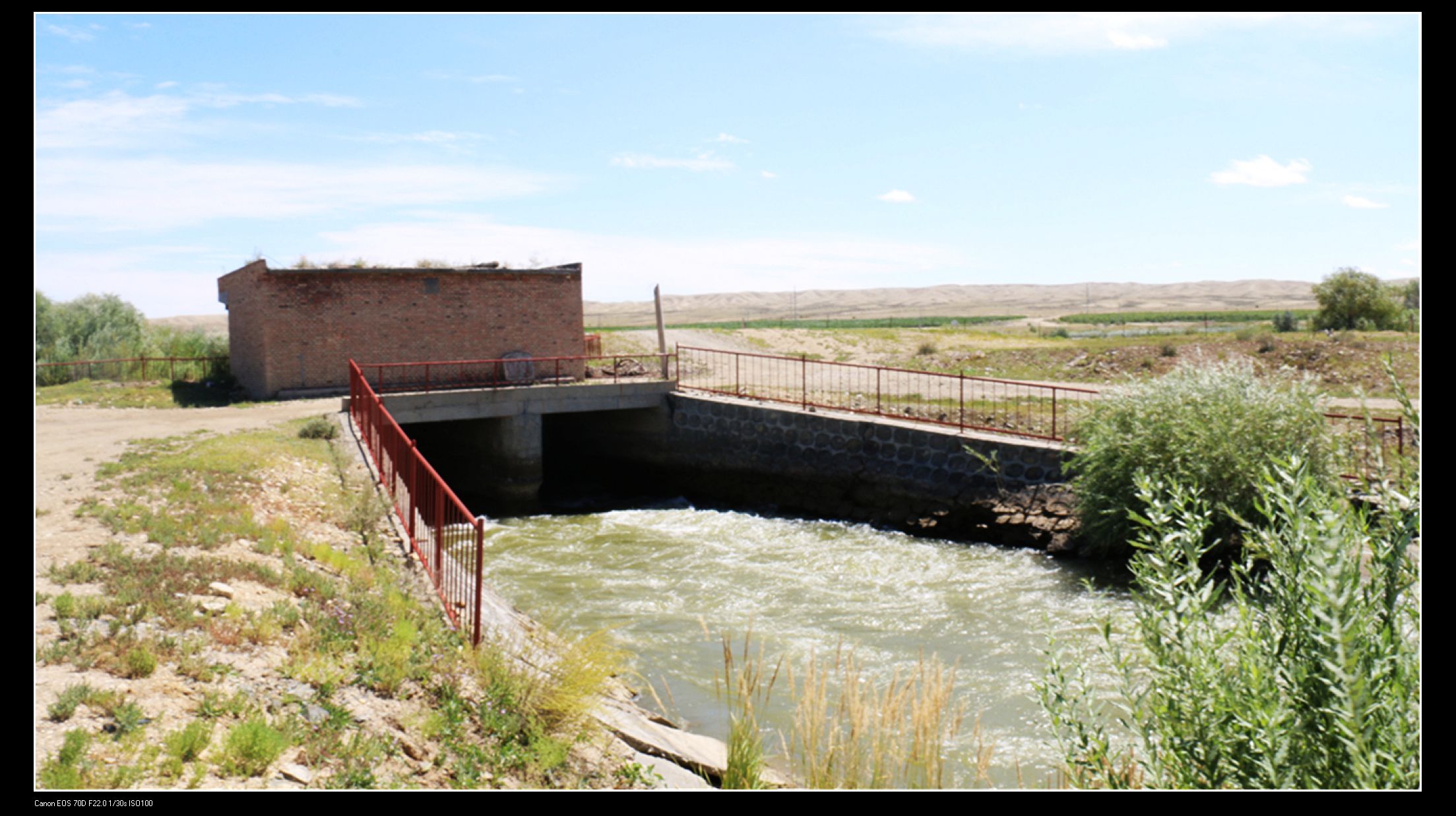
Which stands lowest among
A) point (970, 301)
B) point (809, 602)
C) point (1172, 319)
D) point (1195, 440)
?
point (809, 602)

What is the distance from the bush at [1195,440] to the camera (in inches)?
451

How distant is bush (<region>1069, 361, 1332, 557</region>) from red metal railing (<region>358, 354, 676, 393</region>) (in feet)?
35.2

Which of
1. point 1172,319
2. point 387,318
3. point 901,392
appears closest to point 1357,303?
point 901,392

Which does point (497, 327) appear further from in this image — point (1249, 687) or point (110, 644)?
point (1249, 687)

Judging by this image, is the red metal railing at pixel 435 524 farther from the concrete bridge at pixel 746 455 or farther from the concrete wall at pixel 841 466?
the concrete wall at pixel 841 466

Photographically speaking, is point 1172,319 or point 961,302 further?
point 961,302

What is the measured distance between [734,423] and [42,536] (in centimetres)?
1308

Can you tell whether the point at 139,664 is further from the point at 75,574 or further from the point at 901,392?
the point at 901,392

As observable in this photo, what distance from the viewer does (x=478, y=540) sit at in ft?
21.8

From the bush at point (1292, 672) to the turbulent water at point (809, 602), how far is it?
301 centimetres

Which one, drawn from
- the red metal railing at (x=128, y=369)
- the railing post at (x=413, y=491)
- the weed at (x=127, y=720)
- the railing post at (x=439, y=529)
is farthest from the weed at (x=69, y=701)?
the red metal railing at (x=128, y=369)

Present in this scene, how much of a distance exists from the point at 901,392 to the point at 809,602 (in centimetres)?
1427

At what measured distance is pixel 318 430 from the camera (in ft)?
50.2
